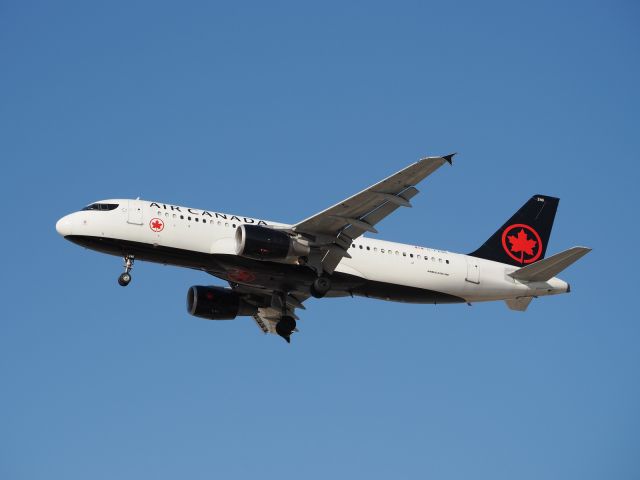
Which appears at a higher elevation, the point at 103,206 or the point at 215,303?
the point at 103,206

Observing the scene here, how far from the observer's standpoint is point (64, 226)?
44938 mm

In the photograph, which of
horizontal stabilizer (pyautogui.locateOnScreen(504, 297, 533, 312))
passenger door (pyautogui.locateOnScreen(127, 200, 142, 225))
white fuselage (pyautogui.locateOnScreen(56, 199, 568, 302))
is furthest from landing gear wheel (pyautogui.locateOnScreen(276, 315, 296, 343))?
horizontal stabilizer (pyautogui.locateOnScreen(504, 297, 533, 312))

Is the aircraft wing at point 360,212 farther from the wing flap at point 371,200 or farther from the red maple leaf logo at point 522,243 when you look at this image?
the red maple leaf logo at point 522,243

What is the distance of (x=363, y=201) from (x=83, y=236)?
38.3ft

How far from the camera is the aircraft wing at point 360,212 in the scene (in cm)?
4122

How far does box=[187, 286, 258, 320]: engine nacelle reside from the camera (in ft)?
167

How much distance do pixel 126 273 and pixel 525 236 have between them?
19.2m

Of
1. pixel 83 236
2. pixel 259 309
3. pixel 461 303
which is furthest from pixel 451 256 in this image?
pixel 83 236

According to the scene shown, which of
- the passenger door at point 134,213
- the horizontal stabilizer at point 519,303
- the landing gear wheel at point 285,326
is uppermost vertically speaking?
the passenger door at point 134,213

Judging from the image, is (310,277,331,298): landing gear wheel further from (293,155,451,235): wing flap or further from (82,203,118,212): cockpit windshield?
(82,203,118,212): cockpit windshield

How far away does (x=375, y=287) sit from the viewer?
47.4 m

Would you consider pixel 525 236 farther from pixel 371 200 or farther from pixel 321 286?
pixel 371 200

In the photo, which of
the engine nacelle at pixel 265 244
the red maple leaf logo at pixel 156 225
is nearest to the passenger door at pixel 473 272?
the engine nacelle at pixel 265 244

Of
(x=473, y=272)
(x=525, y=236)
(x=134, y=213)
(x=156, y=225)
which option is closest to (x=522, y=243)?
(x=525, y=236)
